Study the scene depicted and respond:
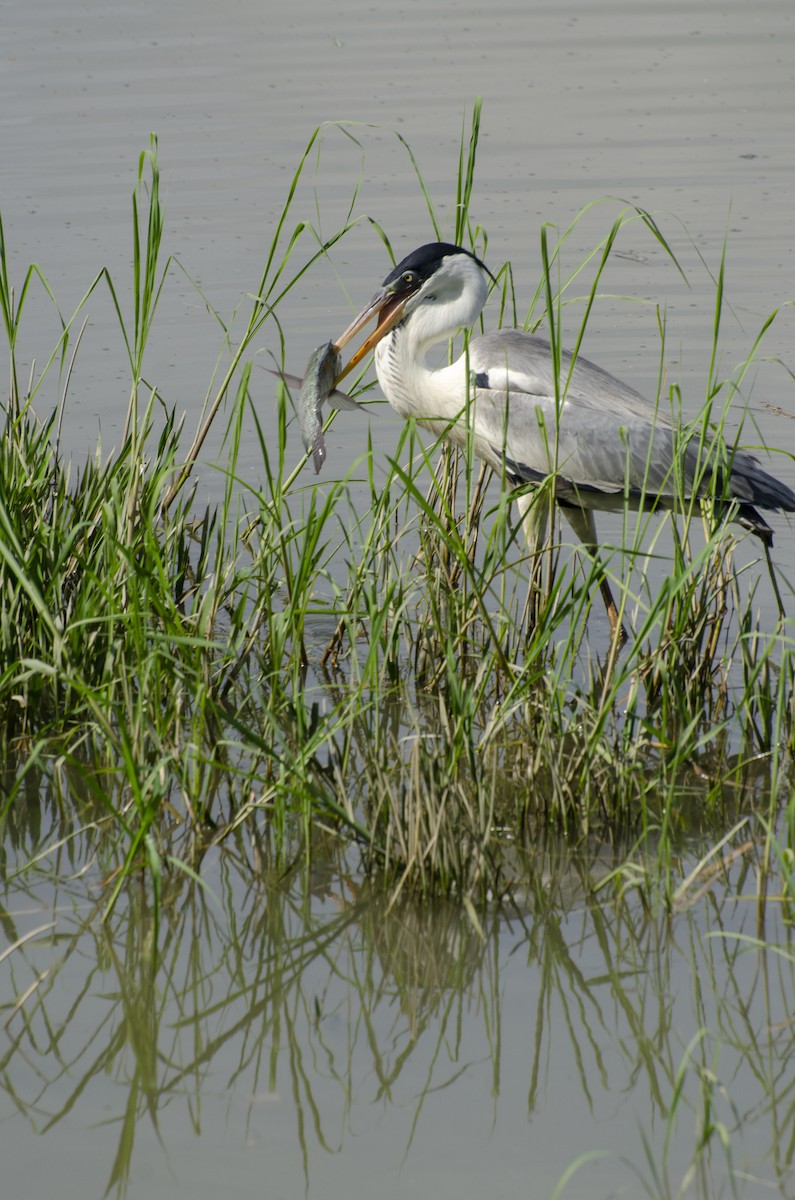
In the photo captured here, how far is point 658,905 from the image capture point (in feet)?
9.27

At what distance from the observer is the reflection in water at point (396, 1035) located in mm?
2299

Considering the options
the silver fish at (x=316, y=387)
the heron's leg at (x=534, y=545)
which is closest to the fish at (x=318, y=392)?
the silver fish at (x=316, y=387)

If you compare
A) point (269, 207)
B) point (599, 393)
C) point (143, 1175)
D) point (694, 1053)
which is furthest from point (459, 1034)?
point (269, 207)

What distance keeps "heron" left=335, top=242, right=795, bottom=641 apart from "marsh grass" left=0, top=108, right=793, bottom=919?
0.42 metres

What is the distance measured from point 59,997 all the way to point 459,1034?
68 cm

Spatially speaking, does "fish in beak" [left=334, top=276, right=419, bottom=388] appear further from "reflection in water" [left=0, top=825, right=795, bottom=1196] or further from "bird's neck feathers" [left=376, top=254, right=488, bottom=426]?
"reflection in water" [left=0, top=825, right=795, bottom=1196]

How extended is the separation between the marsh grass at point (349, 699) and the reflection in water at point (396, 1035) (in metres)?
0.11

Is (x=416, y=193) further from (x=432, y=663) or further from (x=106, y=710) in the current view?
(x=106, y=710)

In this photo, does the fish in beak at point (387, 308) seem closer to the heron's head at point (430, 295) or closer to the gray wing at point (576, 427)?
the heron's head at point (430, 295)

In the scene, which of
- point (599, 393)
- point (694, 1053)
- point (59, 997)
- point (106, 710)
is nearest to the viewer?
point (694, 1053)

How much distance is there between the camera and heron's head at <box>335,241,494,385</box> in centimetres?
458

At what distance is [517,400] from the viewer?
15.3 ft

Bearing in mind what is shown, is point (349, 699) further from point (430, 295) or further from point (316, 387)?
point (430, 295)

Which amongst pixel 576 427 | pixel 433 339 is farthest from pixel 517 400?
pixel 433 339
